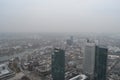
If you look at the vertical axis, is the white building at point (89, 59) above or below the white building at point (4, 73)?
above

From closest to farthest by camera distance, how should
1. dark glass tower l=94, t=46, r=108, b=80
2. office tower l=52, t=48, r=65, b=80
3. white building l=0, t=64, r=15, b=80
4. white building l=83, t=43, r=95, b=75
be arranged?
1. office tower l=52, t=48, r=65, b=80
2. dark glass tower l=94, t=46, r=108, b=80
3. white building l=0, t=64, r=15, b=80
4. white building l=83, t=43, r=95, b=75

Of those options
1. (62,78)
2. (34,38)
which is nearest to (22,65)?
(62,78)

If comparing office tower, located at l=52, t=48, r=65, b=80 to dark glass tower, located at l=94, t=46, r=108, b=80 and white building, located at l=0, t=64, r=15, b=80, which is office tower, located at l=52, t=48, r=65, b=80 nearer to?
dark glass tower, located at l=94, t=46, r=108, b=80

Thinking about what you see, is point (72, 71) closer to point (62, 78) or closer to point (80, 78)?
point (80, 78)

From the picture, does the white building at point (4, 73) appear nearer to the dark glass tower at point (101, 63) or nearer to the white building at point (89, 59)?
the white building at point (89, 59)

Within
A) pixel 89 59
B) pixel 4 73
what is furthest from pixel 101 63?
pixel 4 73

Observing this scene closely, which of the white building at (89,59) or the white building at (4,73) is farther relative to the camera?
the white building at (89,59)

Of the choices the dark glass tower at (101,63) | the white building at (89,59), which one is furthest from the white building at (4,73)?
the dark glass tower at (101,63)

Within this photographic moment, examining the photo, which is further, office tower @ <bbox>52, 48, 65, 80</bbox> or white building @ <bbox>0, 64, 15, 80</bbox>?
white building @ <bbox>0, 64, 15, 80</bbox>

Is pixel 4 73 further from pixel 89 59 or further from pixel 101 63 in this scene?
pixel 101 63

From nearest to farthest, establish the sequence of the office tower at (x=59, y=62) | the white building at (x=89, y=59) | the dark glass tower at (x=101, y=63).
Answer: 1. the office tower at (x=59, y=62)
2. the dark glass tower at (x=101, y=63)
3. the white building at (x=89, y=59)

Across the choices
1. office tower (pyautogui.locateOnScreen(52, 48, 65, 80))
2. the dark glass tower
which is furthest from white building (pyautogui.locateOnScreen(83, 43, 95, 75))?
office tower (pyautogui.locateOnScreen(52, 48, 65, 80))
